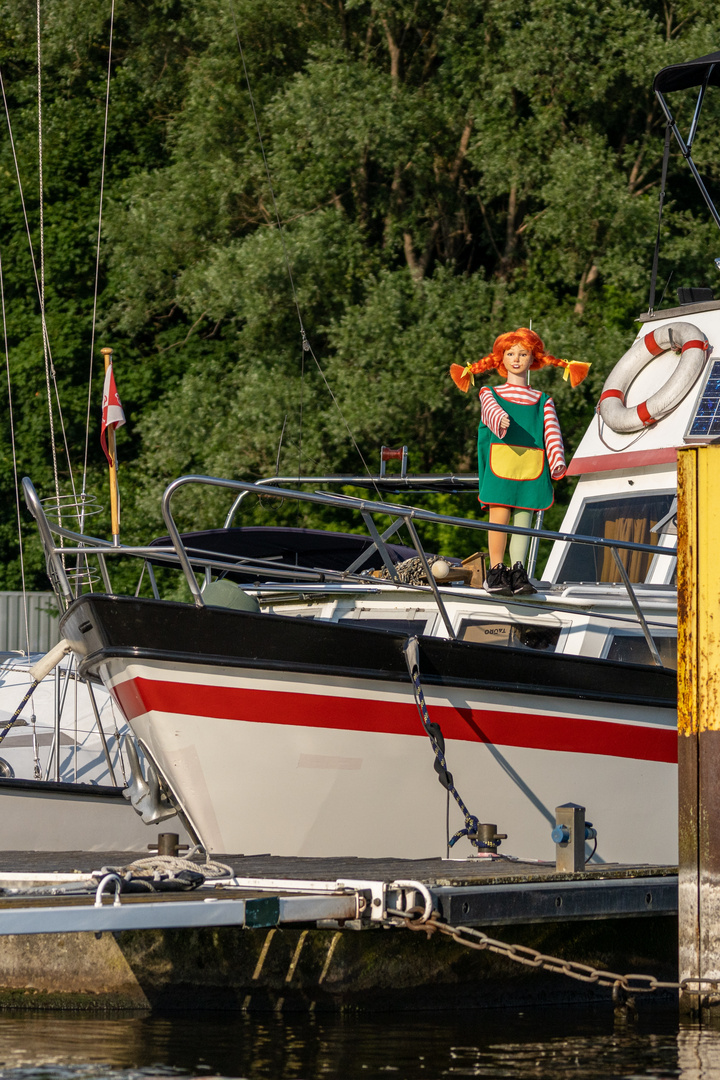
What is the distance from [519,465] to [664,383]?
60.4 inches

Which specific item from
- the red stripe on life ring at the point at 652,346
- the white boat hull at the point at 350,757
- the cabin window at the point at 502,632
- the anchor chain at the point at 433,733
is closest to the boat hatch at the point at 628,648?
the cabin window at the point at 502,632

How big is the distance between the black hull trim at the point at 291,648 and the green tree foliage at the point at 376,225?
10.6 metres

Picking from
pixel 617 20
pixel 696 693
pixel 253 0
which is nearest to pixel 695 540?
pixel 696 693

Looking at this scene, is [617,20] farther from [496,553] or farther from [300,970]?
[300,970]

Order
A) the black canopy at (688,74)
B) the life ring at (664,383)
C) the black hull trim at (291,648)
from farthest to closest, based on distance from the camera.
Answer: the black canopy at (688,74), the life ring at (664,383), the black hull trim at (291,648)

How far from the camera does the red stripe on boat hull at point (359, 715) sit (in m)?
7.71

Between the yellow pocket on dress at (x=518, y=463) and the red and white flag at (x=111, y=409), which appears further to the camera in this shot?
the yellow pocket on dress at (x=518, y=463)

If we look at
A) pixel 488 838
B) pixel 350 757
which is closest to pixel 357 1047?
pixel 488 838

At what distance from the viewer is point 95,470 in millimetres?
23359

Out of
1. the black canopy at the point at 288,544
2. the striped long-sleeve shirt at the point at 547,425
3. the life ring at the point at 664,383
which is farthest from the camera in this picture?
the black canopy at the point at 288,544

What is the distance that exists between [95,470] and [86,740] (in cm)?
1241

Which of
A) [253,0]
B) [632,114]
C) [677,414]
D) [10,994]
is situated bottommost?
[10,994]

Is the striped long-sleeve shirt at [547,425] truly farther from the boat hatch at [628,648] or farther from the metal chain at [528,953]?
the metal chain at [528,953]

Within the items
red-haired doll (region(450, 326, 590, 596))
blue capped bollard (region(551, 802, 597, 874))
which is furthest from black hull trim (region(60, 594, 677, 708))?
red-haired doll (region(450, 326, 590, 596))
